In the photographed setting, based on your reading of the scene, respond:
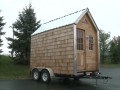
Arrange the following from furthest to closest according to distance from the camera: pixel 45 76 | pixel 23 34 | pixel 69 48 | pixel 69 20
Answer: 1. pixel 23 34
2. pixel 45 76
3. pixel 69 20
4. pixel 69 48


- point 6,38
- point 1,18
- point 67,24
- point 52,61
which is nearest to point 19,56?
point 6,38

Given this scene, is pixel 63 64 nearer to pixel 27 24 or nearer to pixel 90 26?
pixel 90 26

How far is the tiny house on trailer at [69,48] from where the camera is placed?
49.9 feet

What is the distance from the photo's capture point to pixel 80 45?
16016mm

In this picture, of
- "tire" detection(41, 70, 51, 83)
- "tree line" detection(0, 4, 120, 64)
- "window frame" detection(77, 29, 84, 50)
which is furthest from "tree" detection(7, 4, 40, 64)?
"window frame" detection(77, 29, 84, 50)

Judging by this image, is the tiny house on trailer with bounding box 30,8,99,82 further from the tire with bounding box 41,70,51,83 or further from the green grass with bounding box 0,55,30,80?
the green grass with bounding box 0,55,30,80

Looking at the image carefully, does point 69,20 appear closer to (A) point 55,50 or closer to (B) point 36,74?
(A) point 55,50

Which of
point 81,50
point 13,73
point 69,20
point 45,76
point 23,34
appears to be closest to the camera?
point 69,20

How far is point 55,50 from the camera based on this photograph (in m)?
16.7

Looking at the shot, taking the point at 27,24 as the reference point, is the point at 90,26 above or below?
below

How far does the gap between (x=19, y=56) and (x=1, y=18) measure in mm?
4602

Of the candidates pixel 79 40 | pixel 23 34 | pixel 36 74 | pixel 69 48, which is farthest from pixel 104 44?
pixel 69 48

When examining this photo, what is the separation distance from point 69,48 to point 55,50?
5.37 ft

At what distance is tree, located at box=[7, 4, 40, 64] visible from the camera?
2631 centimetres
